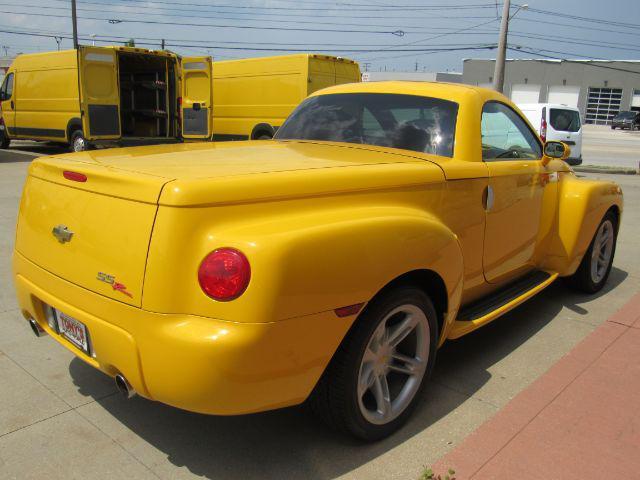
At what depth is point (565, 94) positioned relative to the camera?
212ft

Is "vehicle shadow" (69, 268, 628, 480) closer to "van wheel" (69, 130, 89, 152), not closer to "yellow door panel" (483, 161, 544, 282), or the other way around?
"yellow door panel" (483, 161, 544, 282)

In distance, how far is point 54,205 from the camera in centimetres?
257

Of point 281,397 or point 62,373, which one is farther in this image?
point 62,373

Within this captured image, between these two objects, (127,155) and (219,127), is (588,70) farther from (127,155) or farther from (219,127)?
(127,155)

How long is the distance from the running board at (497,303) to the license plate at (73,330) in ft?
6.01

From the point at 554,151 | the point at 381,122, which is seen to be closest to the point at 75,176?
the point at 381,122

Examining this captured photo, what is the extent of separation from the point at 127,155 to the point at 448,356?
2310 mm

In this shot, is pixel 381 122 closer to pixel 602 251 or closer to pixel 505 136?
pixel 505 136

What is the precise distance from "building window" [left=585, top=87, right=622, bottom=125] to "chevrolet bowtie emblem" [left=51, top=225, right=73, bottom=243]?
68.3 metres

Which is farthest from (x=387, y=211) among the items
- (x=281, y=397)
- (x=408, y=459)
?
(x=408, y=459)

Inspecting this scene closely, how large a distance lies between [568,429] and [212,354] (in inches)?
74.3

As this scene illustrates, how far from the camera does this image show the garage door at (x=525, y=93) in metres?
66.2

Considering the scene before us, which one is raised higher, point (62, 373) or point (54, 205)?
point (54, 205)

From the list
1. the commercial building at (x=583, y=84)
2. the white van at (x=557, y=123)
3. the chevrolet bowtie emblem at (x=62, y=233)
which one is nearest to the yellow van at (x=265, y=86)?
the white van at (x=557, y=123)
